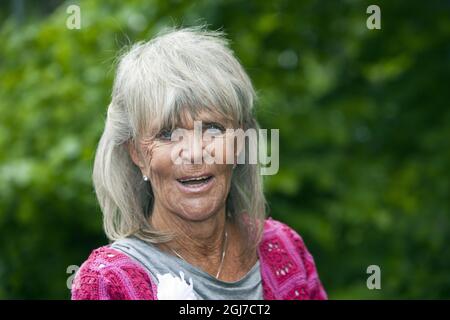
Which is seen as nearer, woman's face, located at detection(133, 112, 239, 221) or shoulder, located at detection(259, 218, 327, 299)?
woman's face, located at detection(133, 112, 239, 221)

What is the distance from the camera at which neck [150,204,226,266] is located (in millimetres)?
2057

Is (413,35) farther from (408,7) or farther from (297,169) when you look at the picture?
(297,169)

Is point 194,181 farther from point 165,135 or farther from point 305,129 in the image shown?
point 305,129

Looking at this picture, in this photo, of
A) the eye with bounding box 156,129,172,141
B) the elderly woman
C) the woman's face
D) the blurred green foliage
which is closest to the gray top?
the elderly woman

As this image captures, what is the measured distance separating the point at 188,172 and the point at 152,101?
0.18 meters

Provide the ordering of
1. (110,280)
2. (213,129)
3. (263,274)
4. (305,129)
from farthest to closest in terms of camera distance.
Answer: (305,129)
(263,274)
(213,129)
(110,280)

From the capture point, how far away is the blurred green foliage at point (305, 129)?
4215 mm

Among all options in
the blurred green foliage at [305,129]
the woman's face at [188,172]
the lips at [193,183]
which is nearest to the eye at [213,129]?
the woman's face at [188,172]

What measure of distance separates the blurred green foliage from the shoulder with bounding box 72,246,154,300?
219 cm

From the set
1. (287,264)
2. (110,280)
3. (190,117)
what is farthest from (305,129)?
(110,280)

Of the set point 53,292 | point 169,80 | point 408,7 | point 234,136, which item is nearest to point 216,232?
point 234,136

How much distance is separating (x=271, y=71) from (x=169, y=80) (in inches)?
104

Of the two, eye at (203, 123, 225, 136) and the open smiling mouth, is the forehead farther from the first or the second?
the open smiling mouth

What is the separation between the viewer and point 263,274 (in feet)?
7.18
